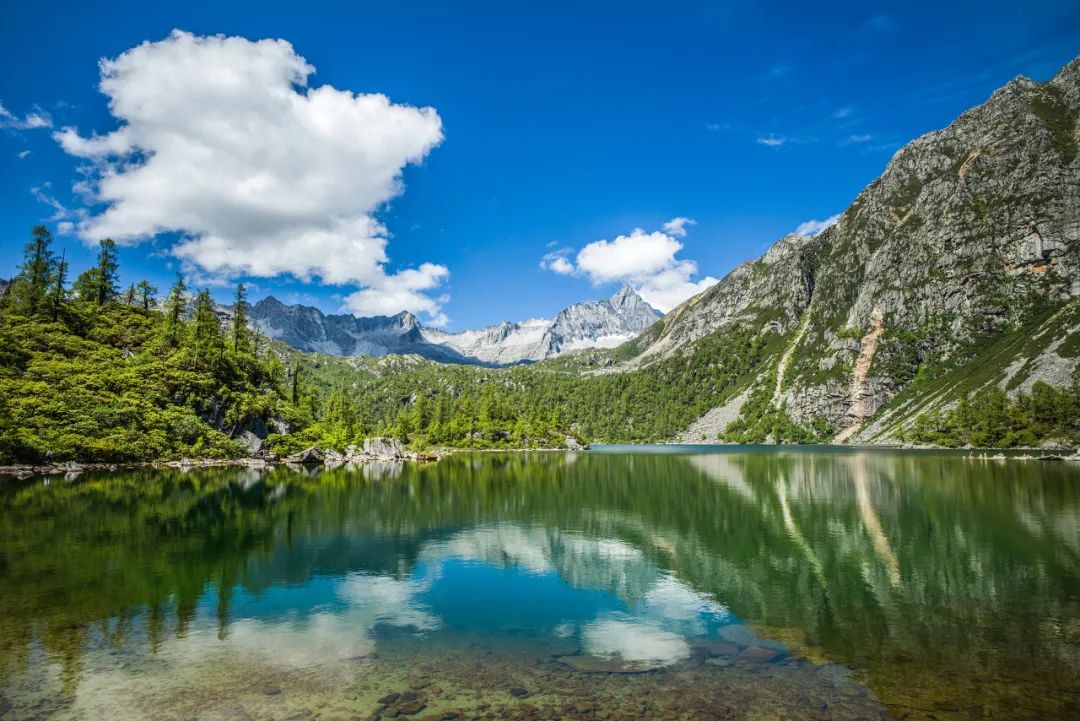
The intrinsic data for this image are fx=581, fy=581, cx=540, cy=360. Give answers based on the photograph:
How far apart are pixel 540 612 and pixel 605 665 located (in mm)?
6858

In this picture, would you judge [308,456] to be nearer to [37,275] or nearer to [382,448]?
[382,448]

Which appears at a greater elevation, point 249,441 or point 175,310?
point 175,310

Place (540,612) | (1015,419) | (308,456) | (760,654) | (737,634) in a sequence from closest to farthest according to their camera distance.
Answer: (760,654), (737,634), (540,612), (308,456), (1015,419)

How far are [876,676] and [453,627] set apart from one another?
49.8 ft

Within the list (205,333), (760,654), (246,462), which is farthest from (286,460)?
(760,654)

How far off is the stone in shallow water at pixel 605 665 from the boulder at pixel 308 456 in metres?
123

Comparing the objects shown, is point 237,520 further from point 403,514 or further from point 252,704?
point 252,704

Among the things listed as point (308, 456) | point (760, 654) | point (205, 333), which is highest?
point (205, 333)

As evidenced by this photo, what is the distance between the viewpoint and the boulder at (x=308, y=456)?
129913 millimetres

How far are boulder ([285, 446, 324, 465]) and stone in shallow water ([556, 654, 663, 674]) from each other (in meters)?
123

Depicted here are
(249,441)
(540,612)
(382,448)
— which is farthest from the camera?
(382,448)

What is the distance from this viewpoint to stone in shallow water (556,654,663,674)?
62.7 ft

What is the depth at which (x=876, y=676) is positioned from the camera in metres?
18.3

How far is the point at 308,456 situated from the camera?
134 meters
